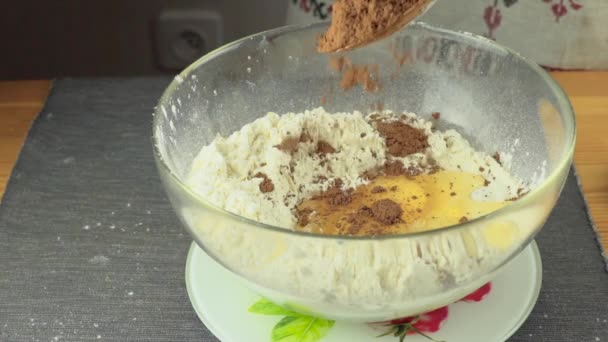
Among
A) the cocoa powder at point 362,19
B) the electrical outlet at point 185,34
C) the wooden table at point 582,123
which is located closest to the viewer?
the cocoa powder at point 362,19

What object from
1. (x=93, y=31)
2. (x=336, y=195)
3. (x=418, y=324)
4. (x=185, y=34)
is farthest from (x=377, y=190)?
(x=93, y=31)

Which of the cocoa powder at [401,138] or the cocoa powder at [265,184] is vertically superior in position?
the cocoa powder at [401,138]

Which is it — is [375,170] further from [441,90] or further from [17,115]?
[17,115]

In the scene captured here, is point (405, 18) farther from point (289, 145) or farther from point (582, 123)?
point (582, 123)

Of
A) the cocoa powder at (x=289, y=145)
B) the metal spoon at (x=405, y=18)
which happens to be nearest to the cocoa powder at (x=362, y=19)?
the metal spoon at (x=405, y=18)

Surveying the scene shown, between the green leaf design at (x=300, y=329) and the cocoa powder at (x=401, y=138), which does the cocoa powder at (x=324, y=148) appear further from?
the green leaf design at (x=300, y=329)
